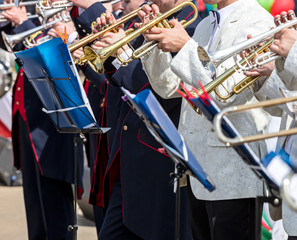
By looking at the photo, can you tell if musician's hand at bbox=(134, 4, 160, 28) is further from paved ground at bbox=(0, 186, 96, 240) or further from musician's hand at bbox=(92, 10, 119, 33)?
paved ground at bbox=(0, 186, 96, 240)

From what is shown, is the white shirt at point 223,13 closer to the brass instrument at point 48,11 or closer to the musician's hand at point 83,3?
the musician's hand at point 83,3

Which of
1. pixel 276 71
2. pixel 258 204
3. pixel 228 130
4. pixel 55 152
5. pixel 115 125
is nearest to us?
pixel 228 130

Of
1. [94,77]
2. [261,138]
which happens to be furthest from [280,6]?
[261,138]

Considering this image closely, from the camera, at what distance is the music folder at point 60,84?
319cm

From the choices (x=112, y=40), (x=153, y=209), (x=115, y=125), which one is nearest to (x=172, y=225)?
(x=153, y=209)

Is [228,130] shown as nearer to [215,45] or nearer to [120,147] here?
[215,45]

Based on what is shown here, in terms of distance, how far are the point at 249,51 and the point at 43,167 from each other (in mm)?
2465

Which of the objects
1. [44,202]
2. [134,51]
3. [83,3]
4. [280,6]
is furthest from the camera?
[44,202]

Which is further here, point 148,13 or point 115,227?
point 115,227

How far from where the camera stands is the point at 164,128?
7.11ft

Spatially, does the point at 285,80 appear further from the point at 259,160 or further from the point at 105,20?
the point at 105,20

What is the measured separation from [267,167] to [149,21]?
1.22 m

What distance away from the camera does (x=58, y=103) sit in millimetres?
3467

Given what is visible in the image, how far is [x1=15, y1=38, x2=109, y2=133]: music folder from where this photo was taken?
10.5ft
